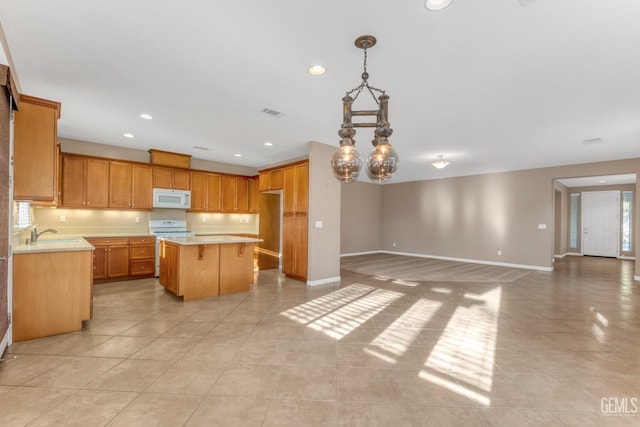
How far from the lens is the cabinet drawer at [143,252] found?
5.36 meters

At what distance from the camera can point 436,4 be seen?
5.90 ft

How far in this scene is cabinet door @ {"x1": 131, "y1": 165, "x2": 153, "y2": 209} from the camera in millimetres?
5562

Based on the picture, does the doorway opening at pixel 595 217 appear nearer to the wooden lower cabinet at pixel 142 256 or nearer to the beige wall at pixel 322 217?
the beige wall at pixel 322 217

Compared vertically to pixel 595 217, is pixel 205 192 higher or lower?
higher

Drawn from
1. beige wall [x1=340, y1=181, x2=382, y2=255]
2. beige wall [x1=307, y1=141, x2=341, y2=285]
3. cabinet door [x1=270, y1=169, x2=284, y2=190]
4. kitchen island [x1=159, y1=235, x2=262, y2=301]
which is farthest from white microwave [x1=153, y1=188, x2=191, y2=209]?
beige wall [x1=340, y1=181, x2=382, y2=255]

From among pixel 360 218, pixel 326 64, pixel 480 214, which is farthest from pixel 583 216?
pixel 326 64

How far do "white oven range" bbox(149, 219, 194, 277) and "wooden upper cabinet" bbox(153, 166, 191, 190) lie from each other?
76 cm

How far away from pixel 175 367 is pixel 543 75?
4.34 m

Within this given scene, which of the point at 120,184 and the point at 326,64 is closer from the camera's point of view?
the point at 326,64

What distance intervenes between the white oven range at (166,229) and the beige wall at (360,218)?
4.64m

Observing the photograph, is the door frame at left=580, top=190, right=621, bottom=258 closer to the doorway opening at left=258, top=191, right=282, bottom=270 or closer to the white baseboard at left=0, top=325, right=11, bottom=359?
the doorway opening at left=258, top=191, right=282, bottom=270

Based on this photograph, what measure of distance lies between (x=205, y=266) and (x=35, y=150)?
2.37 meters

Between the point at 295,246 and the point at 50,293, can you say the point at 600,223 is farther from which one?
the point at 50,293

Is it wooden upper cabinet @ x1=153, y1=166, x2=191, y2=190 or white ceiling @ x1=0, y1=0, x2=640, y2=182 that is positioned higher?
white ceiling @ x1=0, y1=0, x2=640, y2=182
